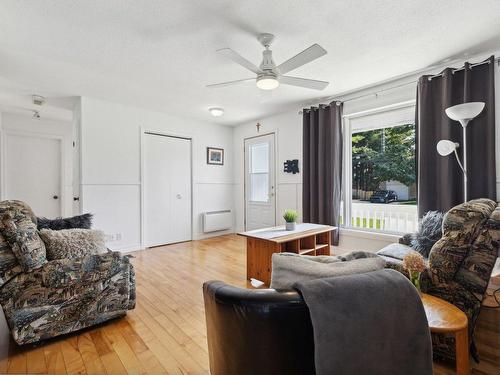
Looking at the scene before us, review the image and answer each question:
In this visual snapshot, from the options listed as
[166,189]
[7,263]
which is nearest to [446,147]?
[7,263]

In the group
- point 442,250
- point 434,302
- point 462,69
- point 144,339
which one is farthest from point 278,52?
point 144,339

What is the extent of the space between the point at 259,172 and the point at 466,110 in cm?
348

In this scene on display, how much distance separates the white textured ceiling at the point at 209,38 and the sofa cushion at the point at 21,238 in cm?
153

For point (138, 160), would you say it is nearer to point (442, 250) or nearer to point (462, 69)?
point (442, 250)

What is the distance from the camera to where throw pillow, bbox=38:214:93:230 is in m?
2.41

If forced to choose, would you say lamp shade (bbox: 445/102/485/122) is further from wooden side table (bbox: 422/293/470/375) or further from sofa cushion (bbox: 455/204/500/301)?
wooden side table (bbox: 422/293/470/375)

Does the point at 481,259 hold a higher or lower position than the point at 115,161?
lower

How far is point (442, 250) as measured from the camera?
5.13 feet

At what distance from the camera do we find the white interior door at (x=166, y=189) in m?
4.50

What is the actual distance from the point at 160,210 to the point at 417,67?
4.31 m

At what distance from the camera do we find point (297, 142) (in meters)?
4.52

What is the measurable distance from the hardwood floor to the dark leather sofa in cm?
98

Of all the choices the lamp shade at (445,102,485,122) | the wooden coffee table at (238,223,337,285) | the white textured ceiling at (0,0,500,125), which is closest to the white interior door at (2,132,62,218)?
the white textured ceiling at (0,0,500,125)

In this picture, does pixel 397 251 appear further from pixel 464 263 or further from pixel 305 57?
pixel 305 57
